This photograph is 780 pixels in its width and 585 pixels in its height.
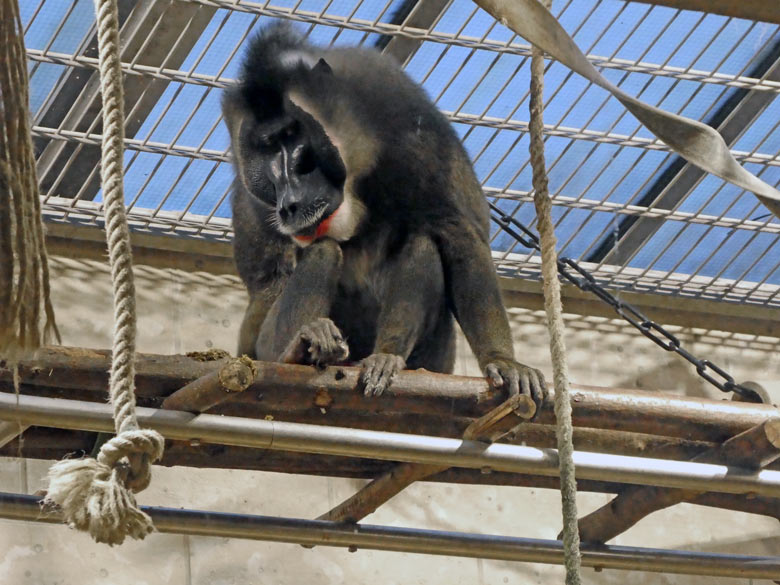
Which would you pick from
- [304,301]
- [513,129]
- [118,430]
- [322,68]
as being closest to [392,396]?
[304,301]

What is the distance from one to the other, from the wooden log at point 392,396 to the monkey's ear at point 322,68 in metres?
1.31

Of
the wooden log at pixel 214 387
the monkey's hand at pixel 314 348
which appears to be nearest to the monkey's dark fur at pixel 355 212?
the monkey's hand at pixel 314 348

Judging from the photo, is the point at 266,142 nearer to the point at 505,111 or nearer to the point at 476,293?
the point at 476,293

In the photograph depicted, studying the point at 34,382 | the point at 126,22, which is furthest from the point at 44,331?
the point at 126,22

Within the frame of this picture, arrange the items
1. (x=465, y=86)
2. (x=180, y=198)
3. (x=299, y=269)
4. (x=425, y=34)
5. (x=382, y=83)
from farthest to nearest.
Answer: (x=180, y=198) → (x=465, y=86) → (x=425, y=34) → (x=382, y=83) → (x=299, y=269)

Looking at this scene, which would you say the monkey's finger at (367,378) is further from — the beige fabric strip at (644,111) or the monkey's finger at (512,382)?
the beige fabric strip at (644,111)

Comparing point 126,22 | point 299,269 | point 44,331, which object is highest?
point 126,22

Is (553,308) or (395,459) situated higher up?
(553,308)

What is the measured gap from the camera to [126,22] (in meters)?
4.12

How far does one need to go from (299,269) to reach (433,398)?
894mm

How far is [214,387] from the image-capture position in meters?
2.63

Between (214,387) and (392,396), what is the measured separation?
0.46 metres

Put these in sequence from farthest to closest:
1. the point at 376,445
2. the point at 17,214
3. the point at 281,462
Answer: the point at 281,462
the point at 376,445
the point at 17,214

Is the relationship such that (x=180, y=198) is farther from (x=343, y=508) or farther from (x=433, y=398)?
(x=433, y=398)
